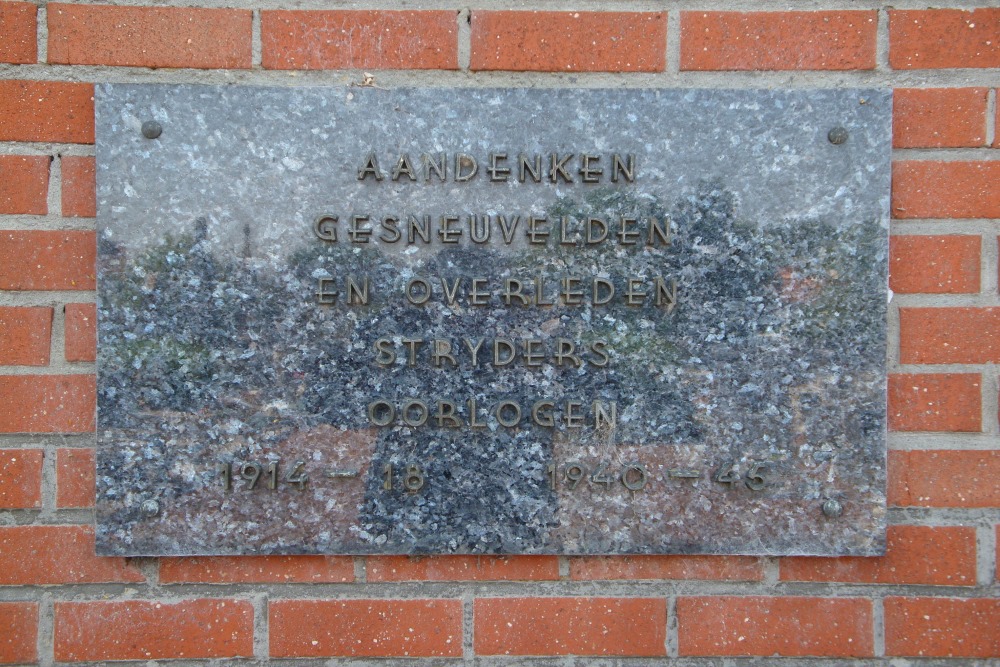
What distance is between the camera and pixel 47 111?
1.25 meters

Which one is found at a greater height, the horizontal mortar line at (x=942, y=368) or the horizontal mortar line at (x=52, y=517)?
the horizontal mortar line at (x=942, y=368)

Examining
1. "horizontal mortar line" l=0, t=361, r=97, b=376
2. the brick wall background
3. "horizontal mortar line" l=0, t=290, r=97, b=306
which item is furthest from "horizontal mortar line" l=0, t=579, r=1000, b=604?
"horizontal mortar line" l=0, t=290, r=97, b=306

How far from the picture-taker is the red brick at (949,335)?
4.10ft

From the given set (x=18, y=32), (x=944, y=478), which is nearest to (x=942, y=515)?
(x=944, y=478)

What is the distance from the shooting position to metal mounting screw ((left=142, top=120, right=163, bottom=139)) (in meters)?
1.23

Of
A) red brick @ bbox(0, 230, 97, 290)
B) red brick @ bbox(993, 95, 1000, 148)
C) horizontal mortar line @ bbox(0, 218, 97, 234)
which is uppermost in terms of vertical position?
red brick @ bbox(993, 95, 1000, 148)

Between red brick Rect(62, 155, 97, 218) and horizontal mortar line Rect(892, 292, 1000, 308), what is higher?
red brick Rect(62, 155, 97, 218)

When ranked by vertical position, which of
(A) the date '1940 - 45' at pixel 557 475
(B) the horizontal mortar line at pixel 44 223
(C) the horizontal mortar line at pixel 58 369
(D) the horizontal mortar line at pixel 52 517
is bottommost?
(D) the horizontal mortar line at pixel 52 517

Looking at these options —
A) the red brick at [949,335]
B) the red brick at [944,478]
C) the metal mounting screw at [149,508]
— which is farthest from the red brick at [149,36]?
the red brick at [944,478]

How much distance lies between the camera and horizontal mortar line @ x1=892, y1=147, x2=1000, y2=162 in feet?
4.11

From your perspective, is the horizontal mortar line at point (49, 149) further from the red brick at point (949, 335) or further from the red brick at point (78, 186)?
the red brick at point (949, 335)

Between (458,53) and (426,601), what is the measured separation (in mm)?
955

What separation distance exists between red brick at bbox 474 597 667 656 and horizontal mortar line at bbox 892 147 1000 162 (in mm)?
898

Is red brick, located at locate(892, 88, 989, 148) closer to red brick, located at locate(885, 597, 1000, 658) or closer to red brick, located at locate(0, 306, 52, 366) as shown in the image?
red brick, located at locate(885, 597, 1000, 658)
